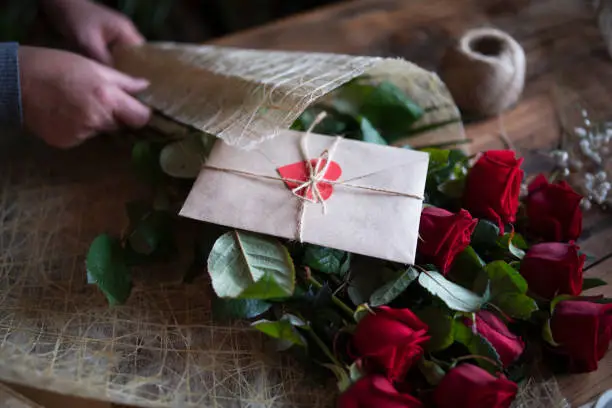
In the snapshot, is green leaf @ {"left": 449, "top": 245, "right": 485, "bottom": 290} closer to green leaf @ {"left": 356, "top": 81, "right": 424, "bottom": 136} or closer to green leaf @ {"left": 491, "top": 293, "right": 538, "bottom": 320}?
green leaf @ {"left": 491, "top": 293, "right": 538, "bottom": 320}

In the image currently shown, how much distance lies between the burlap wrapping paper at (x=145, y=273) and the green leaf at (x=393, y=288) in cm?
10

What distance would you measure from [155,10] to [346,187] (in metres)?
0.77

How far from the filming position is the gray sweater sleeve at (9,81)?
2.03 ft

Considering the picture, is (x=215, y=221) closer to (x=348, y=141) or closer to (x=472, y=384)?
(x=348, y=141)

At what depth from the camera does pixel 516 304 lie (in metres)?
0.50

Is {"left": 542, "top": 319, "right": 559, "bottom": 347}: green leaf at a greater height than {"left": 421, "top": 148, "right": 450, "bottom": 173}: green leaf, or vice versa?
{"left": 421, "top": 148, "right": 450, "bottom": 173}: green leaf

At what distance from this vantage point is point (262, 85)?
23.6 inches

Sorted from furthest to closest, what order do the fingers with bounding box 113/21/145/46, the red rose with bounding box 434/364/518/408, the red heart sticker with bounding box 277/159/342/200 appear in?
the fingers with bounding box 113/21/145/46 → the red heart sticker with bounding box 277/159/342/200 → the red rose with bounding box 434/364/518/408

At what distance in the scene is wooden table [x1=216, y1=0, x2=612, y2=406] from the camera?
783 millimetres

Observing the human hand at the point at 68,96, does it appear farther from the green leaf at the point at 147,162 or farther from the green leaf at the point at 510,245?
the green leaf at the point at 510,245

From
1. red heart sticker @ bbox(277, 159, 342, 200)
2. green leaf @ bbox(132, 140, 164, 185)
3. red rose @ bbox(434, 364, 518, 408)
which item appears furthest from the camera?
green leaf @ bbox(132, 140, 164, 185)

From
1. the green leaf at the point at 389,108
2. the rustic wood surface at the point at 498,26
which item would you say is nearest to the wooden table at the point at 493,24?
the rustic wood surface at the point at 498,26

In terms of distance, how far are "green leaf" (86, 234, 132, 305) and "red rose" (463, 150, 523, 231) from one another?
37 cm

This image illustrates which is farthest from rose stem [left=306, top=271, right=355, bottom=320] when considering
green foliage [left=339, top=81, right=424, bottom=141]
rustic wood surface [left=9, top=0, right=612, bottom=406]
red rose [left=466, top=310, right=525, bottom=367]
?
rustic wood surface [left=9, top=0, right=612, bottom=406]
